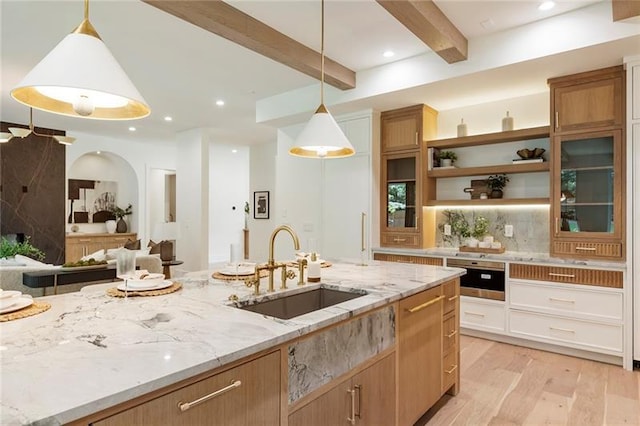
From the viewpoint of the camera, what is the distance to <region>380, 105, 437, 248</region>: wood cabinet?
174 inches

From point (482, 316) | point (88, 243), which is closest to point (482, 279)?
point (482, 316)

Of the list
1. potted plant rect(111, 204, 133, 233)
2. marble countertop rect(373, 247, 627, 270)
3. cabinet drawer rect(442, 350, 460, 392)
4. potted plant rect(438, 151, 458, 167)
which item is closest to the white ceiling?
potted plant rect(438, 151, 458, 167)

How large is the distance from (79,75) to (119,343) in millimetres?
838

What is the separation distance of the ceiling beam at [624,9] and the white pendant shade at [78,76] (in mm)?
3183

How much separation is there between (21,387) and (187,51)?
3426 millimetres

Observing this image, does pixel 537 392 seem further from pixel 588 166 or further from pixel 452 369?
pixel 588 166

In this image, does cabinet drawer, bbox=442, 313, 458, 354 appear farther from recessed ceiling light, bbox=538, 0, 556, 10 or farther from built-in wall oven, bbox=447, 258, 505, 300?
recessed ceiling light, bbox=538, 0, 556, 10

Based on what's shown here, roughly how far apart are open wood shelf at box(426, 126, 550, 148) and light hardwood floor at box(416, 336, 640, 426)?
218 cm

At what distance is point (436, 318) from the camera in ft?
7.60

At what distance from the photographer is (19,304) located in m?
1.42

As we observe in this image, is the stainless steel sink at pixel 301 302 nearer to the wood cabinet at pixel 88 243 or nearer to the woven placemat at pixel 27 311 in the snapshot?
the woven placemat at pixel 27 311

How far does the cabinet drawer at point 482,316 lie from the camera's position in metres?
3.77

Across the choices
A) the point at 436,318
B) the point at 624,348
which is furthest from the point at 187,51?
the point at 624,348

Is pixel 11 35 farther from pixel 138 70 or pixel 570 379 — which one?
pixel 570 379
